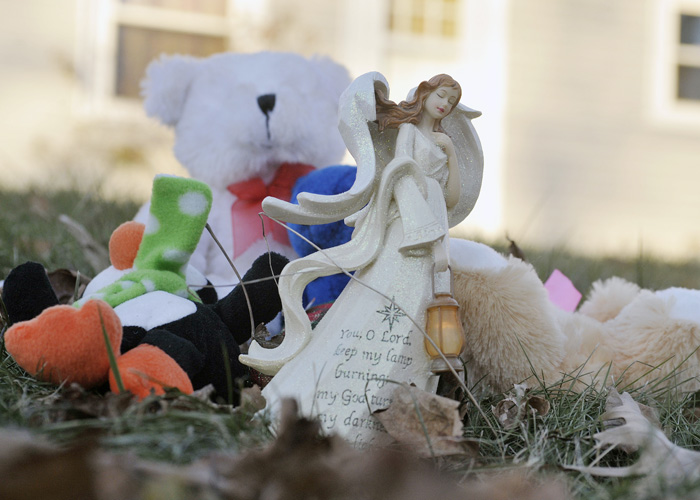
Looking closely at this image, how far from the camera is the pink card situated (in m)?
1.68

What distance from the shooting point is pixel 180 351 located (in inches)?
41.6

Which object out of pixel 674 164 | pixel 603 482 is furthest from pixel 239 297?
pixel 674 164

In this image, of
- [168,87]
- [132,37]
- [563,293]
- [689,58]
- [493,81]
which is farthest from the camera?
[689,58]

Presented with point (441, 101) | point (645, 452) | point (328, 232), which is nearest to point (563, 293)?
point (328, 232)

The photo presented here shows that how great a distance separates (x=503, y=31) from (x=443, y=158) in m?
5.39

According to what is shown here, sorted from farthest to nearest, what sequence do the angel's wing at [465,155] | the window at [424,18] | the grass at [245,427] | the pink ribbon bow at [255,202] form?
the window at [424,18] < the pink ribbon bow at [255,202] < the angel's wing at [465,155] < the grass at [245,427]

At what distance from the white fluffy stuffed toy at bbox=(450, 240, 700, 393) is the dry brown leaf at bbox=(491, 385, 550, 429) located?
7 cm

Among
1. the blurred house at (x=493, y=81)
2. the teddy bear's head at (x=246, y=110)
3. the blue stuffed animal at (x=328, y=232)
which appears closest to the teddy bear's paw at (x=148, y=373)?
the blue stuffed animal at (x=328, y=232)

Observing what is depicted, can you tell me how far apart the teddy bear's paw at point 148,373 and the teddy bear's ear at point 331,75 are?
1.04 m

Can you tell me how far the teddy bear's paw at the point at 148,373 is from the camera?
3.17ft

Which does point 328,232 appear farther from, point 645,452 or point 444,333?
point 645,452

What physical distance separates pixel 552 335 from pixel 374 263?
393 millimetres

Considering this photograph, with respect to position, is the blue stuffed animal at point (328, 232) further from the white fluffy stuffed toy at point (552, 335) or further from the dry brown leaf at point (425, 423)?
the dry brown leaf at point (425, 423)

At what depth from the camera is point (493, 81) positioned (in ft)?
20.0
